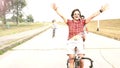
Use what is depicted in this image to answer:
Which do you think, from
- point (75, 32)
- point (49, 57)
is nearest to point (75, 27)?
point (75, 32)

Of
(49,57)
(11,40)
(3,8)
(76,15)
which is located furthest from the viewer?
(3,8)

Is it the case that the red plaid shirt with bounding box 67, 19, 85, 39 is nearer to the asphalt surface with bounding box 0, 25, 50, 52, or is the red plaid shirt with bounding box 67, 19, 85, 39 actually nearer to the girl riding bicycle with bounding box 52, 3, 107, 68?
the girl riding bicycle with bounding box 52, 3, 107, 68

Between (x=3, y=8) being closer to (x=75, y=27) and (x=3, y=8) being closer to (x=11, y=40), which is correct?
(x=11, y=40)

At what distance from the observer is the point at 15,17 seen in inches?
4491

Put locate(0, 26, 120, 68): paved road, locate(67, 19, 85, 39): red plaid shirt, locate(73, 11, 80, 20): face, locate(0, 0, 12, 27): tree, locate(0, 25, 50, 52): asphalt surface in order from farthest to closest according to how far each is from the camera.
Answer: locate(0, 0, 12, 27): tree → locate(0, 25, 50, 52): asphalt surface → locate(0, 26, 120, 68): paved road → locate(67, 19, 85, 39): red plaid shirt → locate(73, 11, 80, 20): face

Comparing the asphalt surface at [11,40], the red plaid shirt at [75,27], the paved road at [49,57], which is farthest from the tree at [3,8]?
the red plaid shirt at [75,27]

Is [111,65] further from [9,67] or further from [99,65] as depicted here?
[9,67]

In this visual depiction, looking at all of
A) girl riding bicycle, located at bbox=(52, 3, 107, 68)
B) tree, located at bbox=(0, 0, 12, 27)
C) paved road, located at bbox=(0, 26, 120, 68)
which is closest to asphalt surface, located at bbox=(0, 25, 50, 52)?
paved road, located at bbox=(0, 26, 120, 68)

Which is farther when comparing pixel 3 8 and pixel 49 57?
pixel 3 8

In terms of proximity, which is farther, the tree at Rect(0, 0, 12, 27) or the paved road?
the tree at Rect(0, 0, 12, 27)

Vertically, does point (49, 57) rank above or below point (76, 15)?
below

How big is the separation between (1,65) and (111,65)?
370cm

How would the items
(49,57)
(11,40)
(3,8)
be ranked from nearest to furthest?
(49,57) → (11,40) → (3,8)

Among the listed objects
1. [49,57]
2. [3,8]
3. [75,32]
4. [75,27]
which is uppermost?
[3,8]
